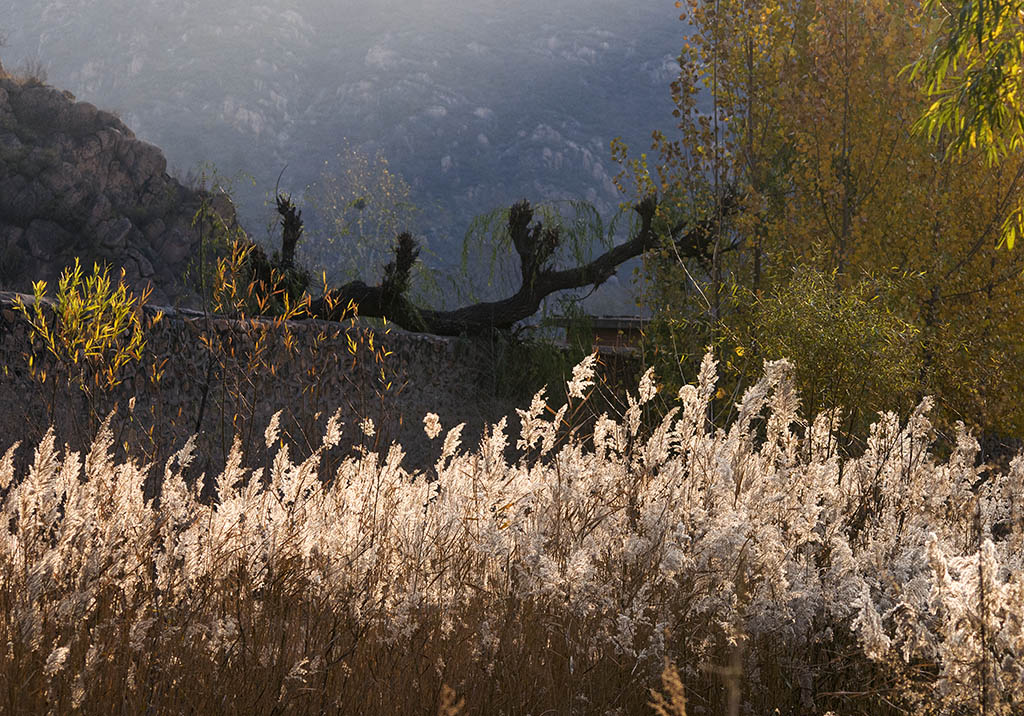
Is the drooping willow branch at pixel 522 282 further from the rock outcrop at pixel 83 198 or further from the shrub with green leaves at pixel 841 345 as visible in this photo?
the rock outcrop at pixel 83 198

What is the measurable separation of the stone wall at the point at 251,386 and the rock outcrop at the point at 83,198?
638 inches

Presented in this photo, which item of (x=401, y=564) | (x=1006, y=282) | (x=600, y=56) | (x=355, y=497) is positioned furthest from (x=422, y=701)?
(x=600, y=56)

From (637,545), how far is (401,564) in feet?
2.58

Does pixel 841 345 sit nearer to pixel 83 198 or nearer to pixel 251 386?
pixel 251 386

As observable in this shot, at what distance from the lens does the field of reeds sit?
2275 mm

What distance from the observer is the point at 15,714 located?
85.2 inches

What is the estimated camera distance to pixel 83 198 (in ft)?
107

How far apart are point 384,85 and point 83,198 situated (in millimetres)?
83888

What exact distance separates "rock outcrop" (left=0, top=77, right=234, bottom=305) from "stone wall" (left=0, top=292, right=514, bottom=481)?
16.2 meters

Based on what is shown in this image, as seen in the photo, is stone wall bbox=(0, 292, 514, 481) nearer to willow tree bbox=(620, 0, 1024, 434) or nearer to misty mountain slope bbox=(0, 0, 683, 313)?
willow tree bbox=(620, 0, 1024, 434)

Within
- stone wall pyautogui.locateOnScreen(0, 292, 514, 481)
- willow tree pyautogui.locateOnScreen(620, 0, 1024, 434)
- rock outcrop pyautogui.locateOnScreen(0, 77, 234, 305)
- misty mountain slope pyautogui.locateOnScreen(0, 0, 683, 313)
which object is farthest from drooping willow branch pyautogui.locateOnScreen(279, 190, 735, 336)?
misty mountain slope pyautogui.locateOnScreen(0, 0, 683, 313)

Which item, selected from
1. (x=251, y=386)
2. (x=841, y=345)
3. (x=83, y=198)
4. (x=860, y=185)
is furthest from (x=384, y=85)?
(x=841, y=345)

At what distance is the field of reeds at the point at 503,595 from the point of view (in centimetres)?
228

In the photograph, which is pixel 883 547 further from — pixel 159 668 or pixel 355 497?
pixel 159 668
